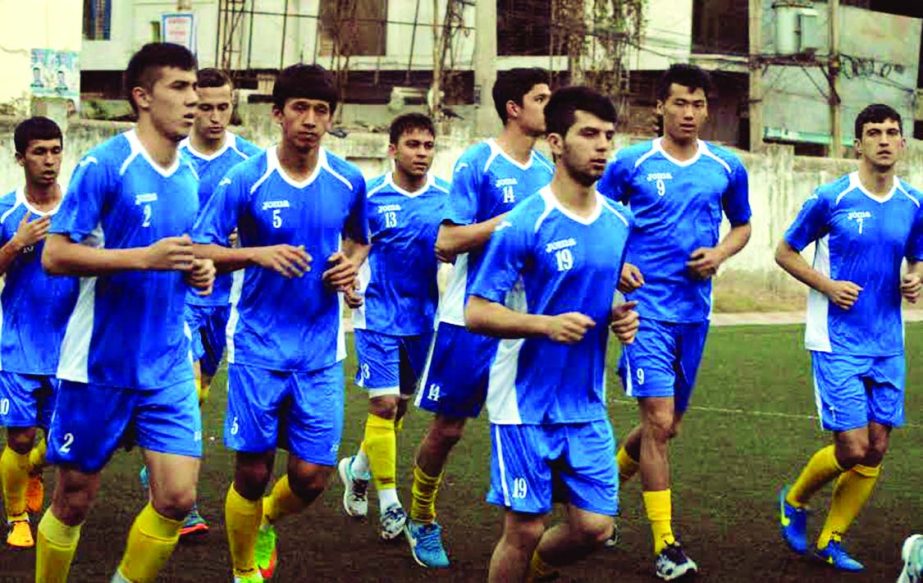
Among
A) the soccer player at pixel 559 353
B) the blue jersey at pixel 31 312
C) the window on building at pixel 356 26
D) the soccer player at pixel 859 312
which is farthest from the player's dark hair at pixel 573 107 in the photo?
the window on building at pixel 356 26

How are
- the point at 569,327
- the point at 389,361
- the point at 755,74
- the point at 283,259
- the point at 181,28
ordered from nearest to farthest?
the point at 569,327 → the point at 283,259 → the point at 389,361 → the point at 181,28 → the point at 755,74

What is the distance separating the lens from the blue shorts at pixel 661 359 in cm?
944

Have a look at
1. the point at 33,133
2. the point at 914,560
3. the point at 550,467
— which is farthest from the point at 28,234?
the point at 914,560

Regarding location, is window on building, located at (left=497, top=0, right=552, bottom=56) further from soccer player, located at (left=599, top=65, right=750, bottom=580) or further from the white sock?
the white sock

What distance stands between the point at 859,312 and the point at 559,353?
2727 mm

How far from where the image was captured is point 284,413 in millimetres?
8352

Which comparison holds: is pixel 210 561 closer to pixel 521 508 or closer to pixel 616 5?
pixel 521 508

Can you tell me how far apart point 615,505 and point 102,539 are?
3357 millimetres

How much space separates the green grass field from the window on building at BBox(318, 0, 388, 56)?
65.0 feet

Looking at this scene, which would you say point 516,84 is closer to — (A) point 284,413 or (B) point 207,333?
(A) point 284,413

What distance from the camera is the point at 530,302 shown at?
7.24 metres

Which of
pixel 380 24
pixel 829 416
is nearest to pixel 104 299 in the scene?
pixel 829 416

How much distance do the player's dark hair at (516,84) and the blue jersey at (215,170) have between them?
5.40ft

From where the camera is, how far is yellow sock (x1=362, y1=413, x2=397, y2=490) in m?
10.1
